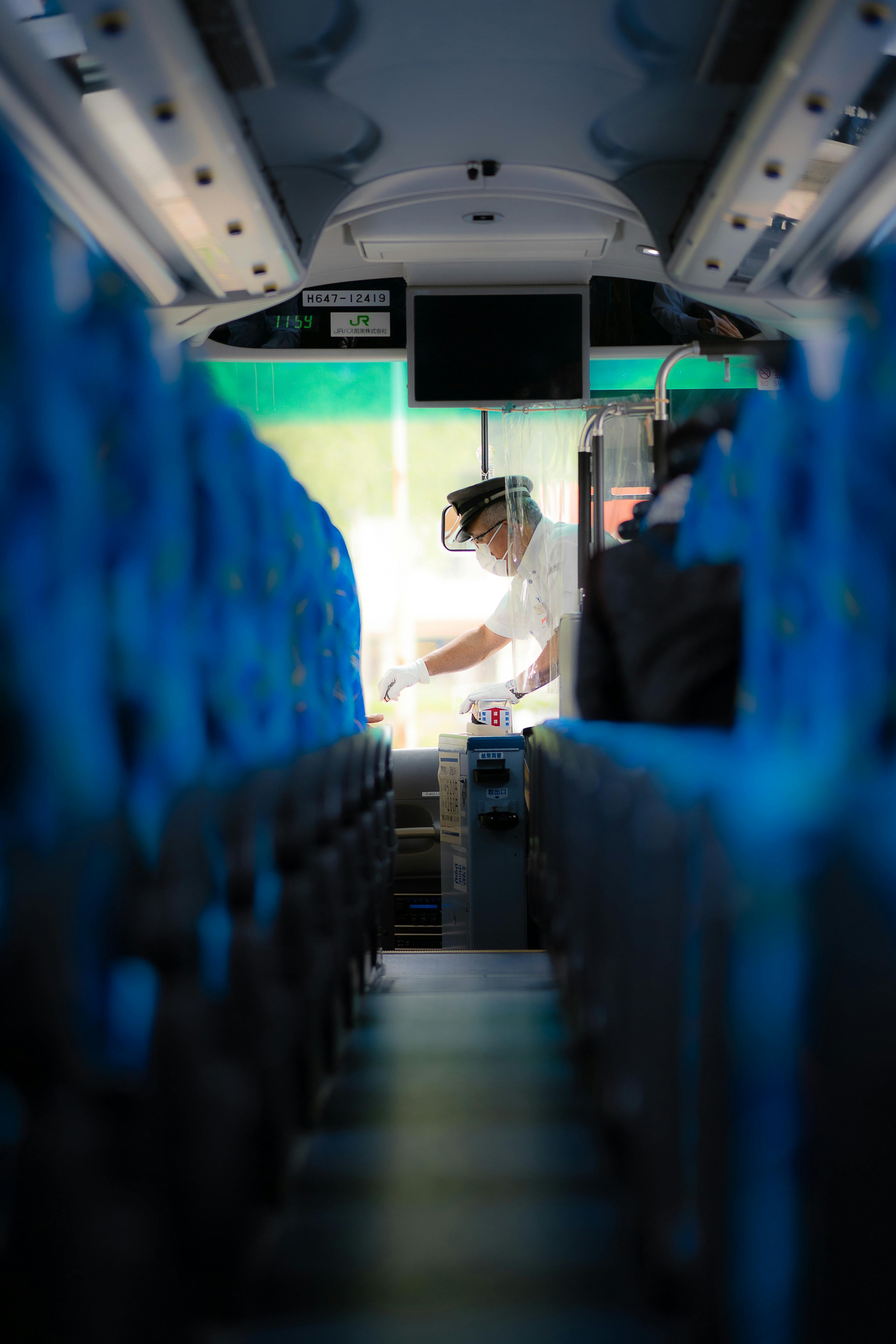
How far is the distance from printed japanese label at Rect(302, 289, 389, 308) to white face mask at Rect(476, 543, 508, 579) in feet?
3.84

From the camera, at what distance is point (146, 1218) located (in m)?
0.65

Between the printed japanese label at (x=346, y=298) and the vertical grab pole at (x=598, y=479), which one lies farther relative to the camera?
the printed japanese label at (x=346, y=298)

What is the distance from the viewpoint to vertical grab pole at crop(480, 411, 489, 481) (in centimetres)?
394

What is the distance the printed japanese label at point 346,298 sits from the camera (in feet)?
12.6

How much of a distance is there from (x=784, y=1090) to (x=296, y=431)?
98 cm

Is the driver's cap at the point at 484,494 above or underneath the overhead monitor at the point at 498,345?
underneath

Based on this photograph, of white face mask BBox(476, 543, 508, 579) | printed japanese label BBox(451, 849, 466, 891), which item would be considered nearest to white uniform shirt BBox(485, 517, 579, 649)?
white face mask BBox(476, 543, 508, 579)

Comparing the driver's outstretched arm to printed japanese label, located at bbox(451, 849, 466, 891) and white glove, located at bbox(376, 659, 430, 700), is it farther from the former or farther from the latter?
printed japanese label, located at bbox(451, 849, 466, 891)

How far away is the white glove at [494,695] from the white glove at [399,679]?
23 cm

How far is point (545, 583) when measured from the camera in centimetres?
327

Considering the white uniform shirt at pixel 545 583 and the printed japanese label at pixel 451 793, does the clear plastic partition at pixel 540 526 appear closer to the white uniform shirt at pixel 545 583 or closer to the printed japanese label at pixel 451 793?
the white uniform shirt at pixel 545 583

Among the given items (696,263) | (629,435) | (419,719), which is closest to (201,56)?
(696,263)

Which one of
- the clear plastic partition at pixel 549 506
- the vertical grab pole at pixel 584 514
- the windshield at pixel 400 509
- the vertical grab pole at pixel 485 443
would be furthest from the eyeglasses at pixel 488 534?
the vertical grab pole at pixel 584 514

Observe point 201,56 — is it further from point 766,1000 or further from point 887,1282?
point 887,1282
